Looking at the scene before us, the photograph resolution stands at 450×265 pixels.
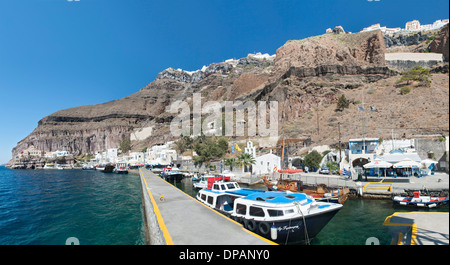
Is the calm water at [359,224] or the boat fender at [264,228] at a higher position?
the boat fender at [264,228]

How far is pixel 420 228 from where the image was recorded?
7.82m

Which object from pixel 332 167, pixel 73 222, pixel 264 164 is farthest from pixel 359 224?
pixel 264 164

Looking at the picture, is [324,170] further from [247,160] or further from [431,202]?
[431,202]

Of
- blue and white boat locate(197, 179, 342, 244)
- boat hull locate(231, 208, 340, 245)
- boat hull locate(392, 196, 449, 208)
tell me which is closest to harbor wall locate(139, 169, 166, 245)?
blue and white boat locate(197, 179, 342, 244)

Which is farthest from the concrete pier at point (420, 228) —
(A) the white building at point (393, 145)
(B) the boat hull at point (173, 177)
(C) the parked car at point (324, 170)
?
(B) the boat hull at point (173, 177)

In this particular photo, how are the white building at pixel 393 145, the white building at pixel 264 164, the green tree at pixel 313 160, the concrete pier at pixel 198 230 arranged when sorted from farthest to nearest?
the white building at pixel 264 164, the green tree at pixel 313 160, the white building at pixel 393 145, the concrete pier at pixel 198 230

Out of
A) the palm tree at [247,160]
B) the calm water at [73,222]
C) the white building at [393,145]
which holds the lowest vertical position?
the calm water at [73,222]

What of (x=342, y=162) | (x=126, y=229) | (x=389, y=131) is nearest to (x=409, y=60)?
(x=389, y=131)

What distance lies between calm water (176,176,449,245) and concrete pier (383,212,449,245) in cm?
472

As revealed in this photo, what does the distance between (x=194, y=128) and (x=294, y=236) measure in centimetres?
11036

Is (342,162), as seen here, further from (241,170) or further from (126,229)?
(126,229)

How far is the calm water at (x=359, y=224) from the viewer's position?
13891 millimetres

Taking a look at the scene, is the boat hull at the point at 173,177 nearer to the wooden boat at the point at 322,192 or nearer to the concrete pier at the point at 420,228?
the wooden boat at the point at 322,192

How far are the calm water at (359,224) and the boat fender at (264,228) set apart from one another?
3653mm
